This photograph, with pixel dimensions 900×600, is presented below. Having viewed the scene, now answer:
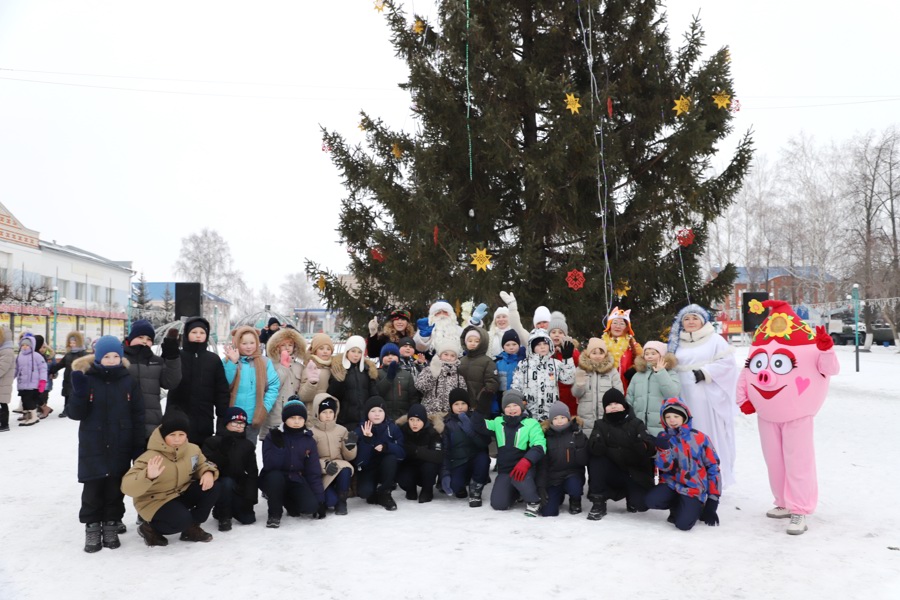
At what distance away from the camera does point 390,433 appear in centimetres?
612

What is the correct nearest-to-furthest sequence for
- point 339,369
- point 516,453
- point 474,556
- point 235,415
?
point 474,556 → point 235,415 → point 516,453 → point 339,369

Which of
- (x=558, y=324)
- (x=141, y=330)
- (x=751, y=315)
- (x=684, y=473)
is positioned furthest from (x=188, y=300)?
(x=751, y=315)

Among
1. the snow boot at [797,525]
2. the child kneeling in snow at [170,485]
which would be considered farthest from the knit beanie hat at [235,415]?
the snow boot at [797,525]

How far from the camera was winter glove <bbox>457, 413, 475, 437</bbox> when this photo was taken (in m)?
6.18

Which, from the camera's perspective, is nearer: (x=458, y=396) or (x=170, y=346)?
(x=170, y=346)

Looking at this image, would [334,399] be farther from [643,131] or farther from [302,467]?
[643,131]

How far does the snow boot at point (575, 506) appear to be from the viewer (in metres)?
5.70

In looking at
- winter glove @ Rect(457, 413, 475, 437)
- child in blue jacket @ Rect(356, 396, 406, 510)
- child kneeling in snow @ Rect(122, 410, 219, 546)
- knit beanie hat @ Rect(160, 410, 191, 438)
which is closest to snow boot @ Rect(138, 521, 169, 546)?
child kneeling in snow @ Rect(122, 410, 219, 546)

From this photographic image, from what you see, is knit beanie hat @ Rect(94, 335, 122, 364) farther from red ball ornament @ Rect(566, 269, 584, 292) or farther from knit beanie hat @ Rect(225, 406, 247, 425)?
red ball ornament @ Rect(566, 269, 584, 292)

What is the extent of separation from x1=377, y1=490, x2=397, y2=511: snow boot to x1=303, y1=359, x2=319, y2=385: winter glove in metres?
1.23

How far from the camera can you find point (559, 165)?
331 inches

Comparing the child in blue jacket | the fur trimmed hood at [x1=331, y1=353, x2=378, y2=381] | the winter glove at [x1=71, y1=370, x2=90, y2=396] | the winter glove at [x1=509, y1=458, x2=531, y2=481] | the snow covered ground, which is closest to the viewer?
the snow covered ground

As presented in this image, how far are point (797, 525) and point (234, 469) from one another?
445 cm

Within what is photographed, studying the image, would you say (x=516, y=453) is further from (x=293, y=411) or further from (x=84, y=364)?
(x=84, y=364)
